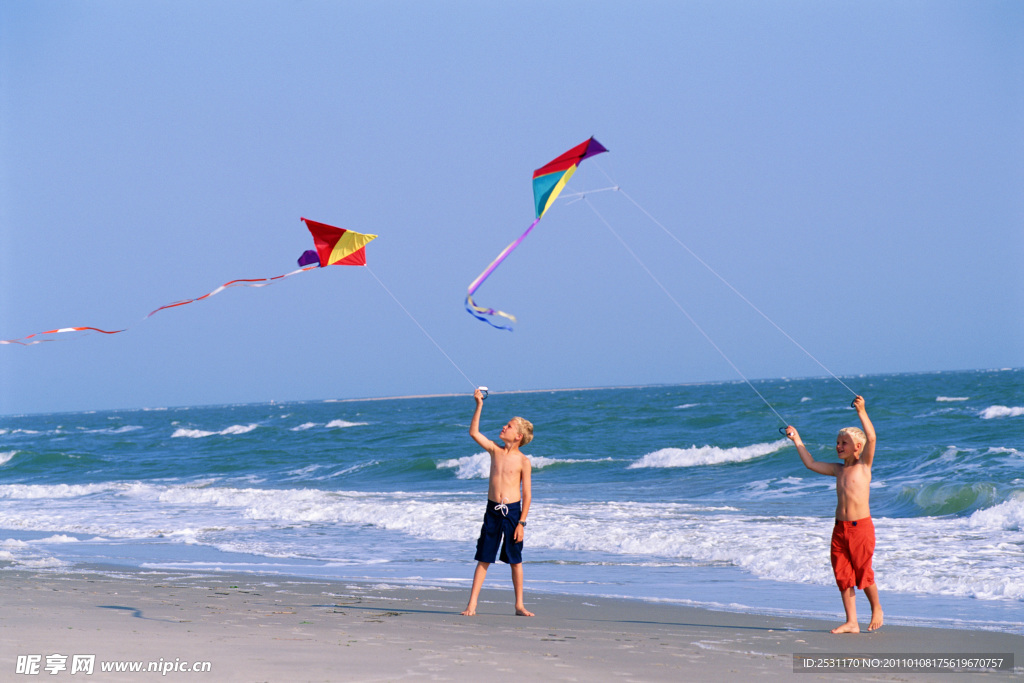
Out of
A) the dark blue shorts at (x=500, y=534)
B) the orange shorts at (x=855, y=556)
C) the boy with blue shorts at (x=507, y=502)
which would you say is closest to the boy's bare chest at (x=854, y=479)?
the orange shorts at (x=855, y=556)

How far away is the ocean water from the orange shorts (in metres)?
0.93

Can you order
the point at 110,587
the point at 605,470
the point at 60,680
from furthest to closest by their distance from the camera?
the point at 605,470 → the point at 110,587 → the point at 60,680

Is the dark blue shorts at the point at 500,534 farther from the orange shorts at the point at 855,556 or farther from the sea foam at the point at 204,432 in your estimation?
the sea foam at the point at 204,432

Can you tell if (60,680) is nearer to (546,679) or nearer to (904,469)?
(546,679)

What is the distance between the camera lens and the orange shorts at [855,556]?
17.5 ft

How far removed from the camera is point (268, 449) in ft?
94.3

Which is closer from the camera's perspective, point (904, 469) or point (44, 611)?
point (44, 611)

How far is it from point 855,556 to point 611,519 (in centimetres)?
604

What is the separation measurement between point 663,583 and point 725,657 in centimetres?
286

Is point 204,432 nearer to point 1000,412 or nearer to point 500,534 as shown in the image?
point 1000,412

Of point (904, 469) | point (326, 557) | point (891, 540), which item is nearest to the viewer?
point (891, 540)

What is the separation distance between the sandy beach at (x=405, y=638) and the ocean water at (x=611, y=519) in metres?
0.75

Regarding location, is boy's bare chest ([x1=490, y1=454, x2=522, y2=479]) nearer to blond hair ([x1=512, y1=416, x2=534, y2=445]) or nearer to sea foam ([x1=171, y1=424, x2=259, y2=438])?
blond hair ([x1=512, y1=416, x2=534, y2=445])

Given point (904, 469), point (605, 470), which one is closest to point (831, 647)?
point (904, 469)
